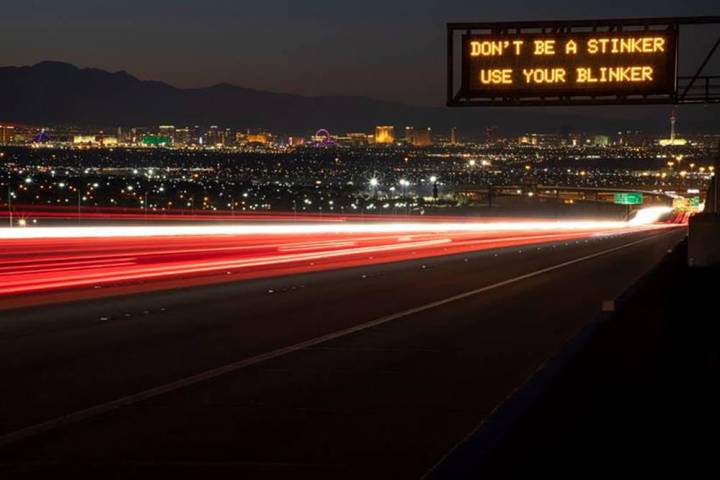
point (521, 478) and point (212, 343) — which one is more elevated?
point (521, 478)

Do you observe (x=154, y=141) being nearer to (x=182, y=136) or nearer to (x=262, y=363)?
(x=182, y=136)

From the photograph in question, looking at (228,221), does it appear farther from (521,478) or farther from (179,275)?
(521,478)

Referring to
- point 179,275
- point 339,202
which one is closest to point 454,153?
point 339,202

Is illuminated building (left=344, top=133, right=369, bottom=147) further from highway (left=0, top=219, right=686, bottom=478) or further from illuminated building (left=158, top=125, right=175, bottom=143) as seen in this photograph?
highway (left=0, top=219, right=686, bottom=478)

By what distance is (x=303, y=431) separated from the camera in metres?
10.1

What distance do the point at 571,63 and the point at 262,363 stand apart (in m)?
13.8

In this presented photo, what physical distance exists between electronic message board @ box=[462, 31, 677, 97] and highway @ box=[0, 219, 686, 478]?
14.8 ft

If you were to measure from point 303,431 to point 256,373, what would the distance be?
139 inches

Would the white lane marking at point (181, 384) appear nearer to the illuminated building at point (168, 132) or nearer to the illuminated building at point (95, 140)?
the illuminated building at point (95, 140)

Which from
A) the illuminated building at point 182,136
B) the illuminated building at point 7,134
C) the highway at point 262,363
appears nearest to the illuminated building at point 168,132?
the illuminated building at point 182,136

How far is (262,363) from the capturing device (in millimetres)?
14477

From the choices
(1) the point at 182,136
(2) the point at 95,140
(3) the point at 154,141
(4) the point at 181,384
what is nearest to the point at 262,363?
(4) the point at 181,384

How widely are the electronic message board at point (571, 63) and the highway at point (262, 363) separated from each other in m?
4.52

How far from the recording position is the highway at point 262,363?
9.28 metres
